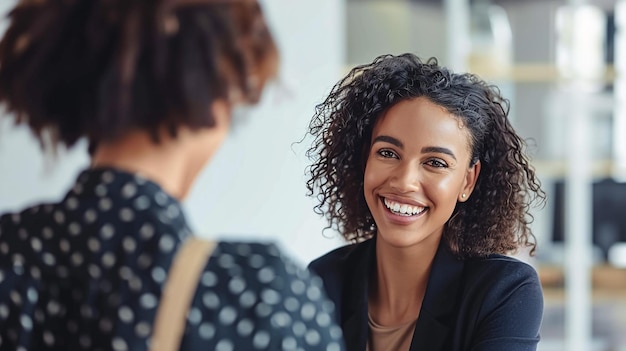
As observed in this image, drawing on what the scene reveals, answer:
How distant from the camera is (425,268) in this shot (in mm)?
1908

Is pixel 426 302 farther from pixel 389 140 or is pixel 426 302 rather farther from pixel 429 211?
pixel 389 140

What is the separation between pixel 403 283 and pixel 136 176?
992mm

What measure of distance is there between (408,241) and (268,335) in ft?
2.79

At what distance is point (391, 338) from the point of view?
186 centimetres

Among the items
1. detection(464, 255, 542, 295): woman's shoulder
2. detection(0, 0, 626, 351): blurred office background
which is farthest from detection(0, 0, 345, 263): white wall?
detection(464, 255, 542, 295): woman's shoulder

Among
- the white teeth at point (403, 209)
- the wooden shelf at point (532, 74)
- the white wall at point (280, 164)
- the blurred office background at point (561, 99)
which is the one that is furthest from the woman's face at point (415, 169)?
the wooden shelf at point (532, 74)

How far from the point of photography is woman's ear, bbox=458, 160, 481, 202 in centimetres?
191

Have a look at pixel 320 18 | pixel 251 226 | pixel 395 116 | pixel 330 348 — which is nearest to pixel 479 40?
pixel 320 18

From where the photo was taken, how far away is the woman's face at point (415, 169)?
182 cm

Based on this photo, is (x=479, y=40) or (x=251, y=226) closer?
(x=251, y=226)

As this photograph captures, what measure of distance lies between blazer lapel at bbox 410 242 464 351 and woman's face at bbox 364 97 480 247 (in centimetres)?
7

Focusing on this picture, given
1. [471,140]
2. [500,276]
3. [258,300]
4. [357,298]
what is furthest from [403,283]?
[258,300]

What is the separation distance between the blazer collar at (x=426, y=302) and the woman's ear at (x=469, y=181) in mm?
110

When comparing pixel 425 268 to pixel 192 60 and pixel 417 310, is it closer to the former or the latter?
pixel 417 310
